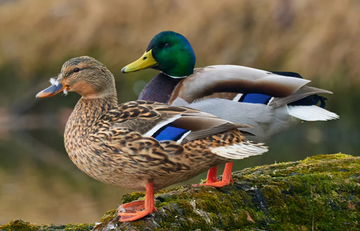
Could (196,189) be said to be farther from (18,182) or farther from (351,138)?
(351,138)

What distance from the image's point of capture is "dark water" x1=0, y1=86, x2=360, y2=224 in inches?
496

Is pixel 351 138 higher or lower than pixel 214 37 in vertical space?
lower

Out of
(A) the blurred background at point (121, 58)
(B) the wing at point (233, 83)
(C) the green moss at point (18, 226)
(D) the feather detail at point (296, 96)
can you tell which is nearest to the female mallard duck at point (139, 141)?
(C) the green moss at point (18, 226)

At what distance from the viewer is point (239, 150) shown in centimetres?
333

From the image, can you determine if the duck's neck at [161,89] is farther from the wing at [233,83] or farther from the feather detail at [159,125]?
the feather detail at [159,125]

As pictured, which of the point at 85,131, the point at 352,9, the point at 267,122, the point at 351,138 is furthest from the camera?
the point at 352,9

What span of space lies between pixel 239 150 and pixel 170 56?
2079mm

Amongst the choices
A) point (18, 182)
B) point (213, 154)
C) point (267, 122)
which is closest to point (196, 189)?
point (213, 154)

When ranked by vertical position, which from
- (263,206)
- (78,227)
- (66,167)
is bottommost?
(66,167)

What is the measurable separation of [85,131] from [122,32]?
4085cm

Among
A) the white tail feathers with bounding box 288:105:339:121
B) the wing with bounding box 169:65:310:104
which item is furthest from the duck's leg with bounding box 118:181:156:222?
the white tail feathers with bounding box 288:105:339:121

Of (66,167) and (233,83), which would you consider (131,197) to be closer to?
(233,83)

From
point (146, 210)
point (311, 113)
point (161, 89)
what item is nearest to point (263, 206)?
point (146, 210)

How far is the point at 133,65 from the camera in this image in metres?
5.04
